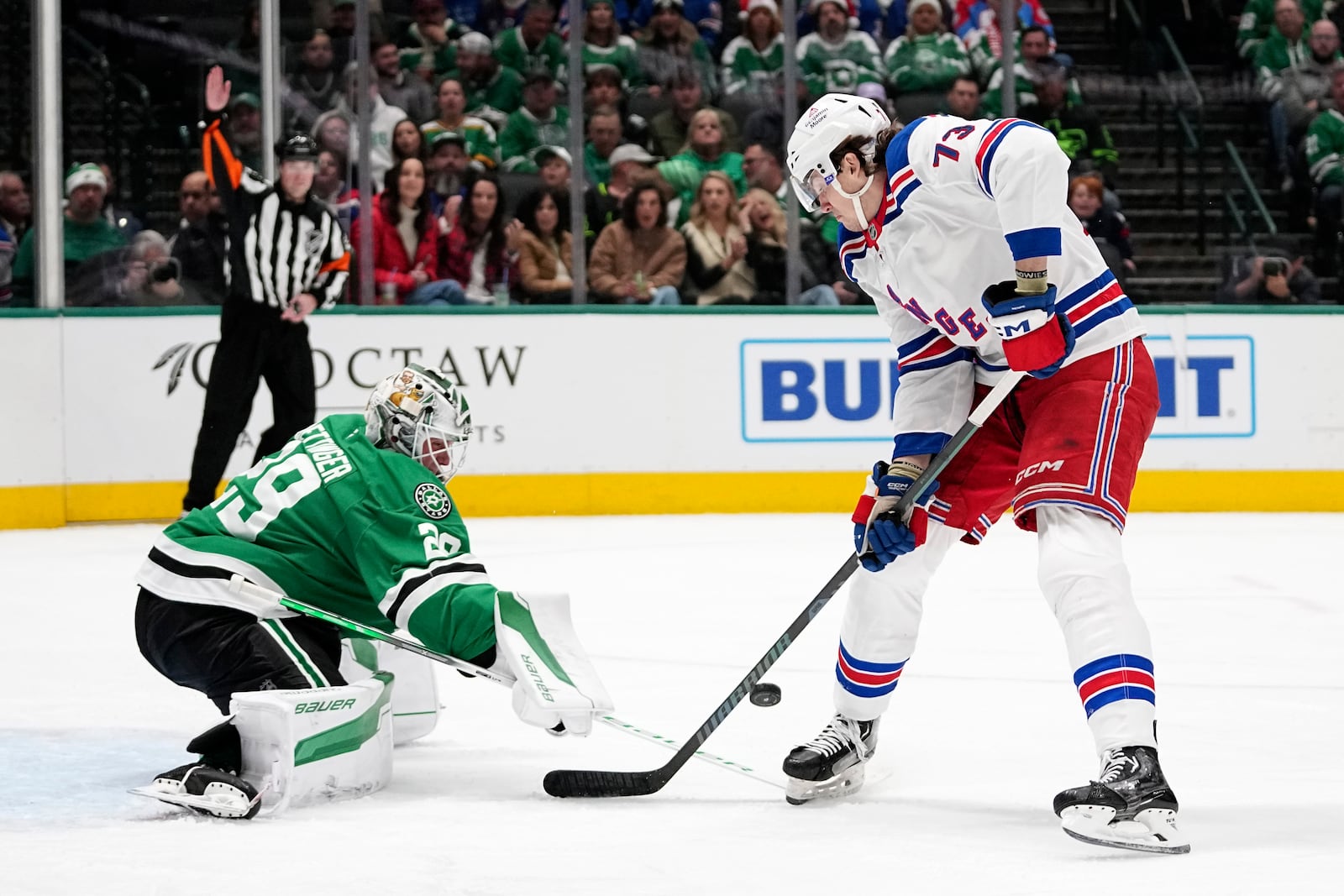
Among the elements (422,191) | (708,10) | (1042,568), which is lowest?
(1042,568)

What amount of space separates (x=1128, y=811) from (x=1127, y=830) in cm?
2

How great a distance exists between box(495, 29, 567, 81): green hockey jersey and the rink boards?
1083mm

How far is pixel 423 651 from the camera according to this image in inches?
105

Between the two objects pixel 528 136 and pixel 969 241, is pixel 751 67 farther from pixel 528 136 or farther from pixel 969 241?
pixel 969 241

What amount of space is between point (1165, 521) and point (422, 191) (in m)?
3.18

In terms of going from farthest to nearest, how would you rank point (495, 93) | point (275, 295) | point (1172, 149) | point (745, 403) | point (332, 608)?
point (1172, 149), point (495, 93), point (745, 403), point (275, 295), point (332, 608)

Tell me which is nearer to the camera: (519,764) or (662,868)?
(662,868)

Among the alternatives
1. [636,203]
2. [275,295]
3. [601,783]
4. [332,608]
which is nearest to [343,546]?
[332,608]

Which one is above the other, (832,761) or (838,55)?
(838,55)

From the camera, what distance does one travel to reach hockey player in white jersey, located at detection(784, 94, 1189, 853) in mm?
2322

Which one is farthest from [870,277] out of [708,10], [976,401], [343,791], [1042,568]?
[708,10]

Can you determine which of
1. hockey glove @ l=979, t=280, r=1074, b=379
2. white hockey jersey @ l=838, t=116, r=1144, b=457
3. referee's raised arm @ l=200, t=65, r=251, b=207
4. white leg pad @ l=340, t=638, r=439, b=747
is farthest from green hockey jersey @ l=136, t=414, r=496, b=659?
referee's raised arm @ l=200, t=65, r=251, b=207

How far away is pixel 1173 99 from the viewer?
7.63 m

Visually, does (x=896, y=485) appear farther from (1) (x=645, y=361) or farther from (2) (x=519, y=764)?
(1) (x=645, y=361)
